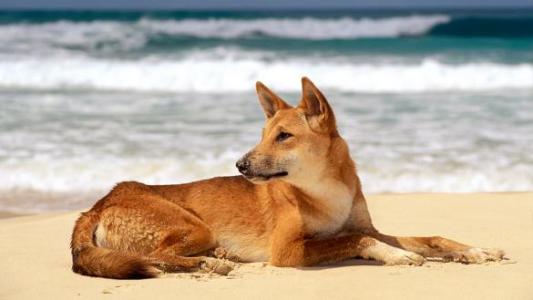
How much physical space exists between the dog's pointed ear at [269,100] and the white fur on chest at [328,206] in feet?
2.19

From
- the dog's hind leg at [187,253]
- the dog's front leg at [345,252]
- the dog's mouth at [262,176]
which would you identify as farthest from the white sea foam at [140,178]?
the dog's mouth at [262,176]

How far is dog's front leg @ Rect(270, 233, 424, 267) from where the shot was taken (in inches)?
233

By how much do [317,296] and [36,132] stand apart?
9001mm

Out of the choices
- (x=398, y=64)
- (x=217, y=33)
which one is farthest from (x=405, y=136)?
(x=217, y=33)

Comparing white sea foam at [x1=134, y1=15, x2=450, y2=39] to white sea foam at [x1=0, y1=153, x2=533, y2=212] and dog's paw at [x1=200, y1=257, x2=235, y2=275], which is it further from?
dog's paw at [x1=200, y1=257, x2=235, y2=275]

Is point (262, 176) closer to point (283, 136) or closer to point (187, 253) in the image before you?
point (283, 136)

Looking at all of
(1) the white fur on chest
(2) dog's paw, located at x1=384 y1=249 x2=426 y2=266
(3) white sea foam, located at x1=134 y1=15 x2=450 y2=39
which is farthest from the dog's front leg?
(3) white sea foam, located at x1=134 y1=15 x2=450 y2=39

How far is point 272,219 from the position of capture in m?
6.28

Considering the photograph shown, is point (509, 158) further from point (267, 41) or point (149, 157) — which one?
point (267, 41)

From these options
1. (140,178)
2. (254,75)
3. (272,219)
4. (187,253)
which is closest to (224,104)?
(254,75)

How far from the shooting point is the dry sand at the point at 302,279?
5.22 meters

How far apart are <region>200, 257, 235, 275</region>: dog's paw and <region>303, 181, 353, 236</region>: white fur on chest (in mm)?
624

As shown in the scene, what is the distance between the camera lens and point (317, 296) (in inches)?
203

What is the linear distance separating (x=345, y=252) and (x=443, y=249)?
77 centimetres
